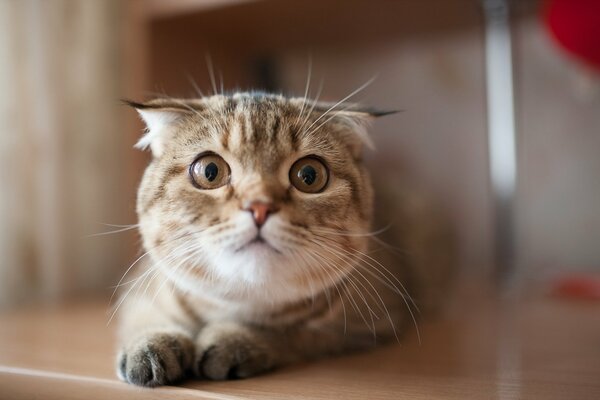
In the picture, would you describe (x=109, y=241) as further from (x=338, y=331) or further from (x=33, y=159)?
(x=338, y=331)

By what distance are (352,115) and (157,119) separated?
323 millimetres

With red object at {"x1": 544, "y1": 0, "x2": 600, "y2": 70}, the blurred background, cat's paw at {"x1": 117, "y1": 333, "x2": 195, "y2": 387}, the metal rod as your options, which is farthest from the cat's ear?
the metal rod

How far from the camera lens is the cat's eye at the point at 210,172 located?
2.82ft

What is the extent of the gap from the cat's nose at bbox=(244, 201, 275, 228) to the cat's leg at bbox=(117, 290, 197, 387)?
23 cm

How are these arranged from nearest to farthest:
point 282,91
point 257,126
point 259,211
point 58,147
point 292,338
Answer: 1. point 259,211
2. point 257,126
3. point 292,338
4. point 282,91
5. point 58,147

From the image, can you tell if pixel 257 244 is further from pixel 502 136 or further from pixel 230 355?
pixel 502 136

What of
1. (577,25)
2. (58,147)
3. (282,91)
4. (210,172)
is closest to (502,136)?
(577,25)

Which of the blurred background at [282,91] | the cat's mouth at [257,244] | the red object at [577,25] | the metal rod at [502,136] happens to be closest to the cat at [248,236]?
the cat's mouth at [257,244]

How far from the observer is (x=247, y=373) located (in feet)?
2.80

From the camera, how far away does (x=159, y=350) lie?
2.66 feet

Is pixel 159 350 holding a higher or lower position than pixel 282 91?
lower

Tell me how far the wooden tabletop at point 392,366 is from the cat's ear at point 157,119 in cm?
37

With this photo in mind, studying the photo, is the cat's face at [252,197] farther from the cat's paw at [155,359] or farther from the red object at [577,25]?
the red object at [577,25]

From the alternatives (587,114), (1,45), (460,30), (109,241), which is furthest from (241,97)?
(587,114)
